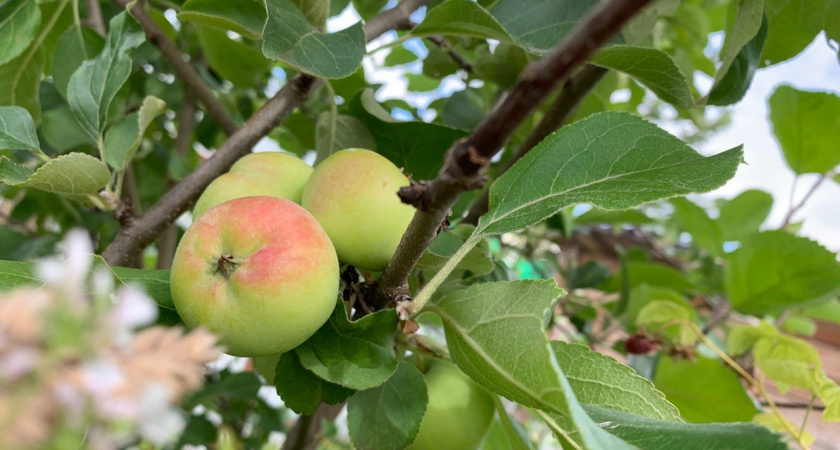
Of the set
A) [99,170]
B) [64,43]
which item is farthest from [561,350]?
[64,43]

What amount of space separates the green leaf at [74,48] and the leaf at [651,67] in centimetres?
52

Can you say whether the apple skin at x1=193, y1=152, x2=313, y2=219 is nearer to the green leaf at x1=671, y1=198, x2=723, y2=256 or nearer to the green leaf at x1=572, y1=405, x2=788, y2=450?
the green leaf at x1=572, y1=405, x2=788, y2=450

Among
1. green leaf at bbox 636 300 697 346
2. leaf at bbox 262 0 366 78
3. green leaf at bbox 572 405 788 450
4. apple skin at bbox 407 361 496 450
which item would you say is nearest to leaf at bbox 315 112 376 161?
leaf at bbox 262 0 366 78

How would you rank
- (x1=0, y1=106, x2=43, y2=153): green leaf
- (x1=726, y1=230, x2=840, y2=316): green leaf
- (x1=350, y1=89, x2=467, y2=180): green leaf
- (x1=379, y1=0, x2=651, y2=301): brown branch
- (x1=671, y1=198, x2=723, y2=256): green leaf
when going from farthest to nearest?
(x1=671, y1=198, x2=723, y2=256): green leaf → (x1=726, y1=230, x2=840, y2=316): green leaf → (x1=350, y1=89, x2=467, y2=180): green leaf → (x1=0, y1=106, x2=43, y2=153): green leaf → (x1=379, y1=0, x2=651, y2=301): brown branch

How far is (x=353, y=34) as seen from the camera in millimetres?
449

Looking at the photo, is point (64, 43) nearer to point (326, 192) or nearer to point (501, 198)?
point (326, 192)

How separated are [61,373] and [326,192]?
30 centimetres

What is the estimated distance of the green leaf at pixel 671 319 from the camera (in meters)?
0.84

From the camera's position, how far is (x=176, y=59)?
653mm

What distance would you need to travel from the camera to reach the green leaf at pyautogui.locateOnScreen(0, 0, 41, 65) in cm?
56

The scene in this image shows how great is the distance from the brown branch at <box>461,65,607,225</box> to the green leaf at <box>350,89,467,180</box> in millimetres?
89

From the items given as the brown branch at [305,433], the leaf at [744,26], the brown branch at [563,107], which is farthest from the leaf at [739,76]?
the brown branch at [305,433]

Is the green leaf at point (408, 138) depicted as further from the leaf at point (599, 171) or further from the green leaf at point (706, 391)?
the green leaf at point (706, 391)

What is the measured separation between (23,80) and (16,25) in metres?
0.08
